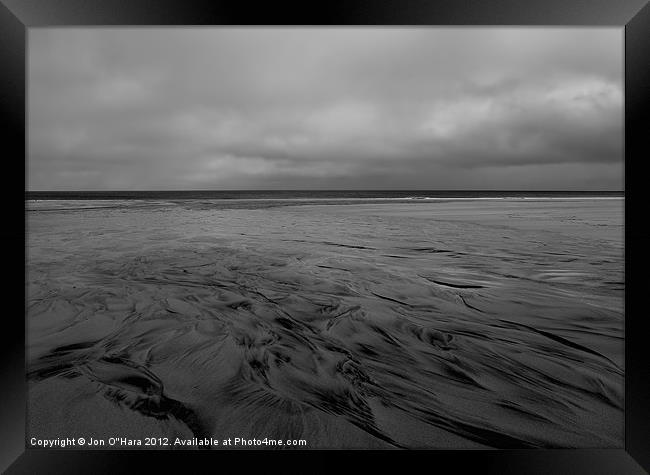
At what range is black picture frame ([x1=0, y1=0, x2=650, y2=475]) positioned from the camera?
4.73ft

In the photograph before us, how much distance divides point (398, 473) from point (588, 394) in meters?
1.16

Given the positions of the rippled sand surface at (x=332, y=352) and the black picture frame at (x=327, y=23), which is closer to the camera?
the black picture frame at (x=327, y=23)

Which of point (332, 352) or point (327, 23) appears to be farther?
point (332, 352)

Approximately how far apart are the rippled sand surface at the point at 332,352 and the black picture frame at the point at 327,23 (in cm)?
12

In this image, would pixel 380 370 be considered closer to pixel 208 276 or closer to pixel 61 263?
pixel 208 276

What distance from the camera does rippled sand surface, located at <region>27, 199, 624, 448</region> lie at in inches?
64.3

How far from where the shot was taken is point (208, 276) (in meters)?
4.10

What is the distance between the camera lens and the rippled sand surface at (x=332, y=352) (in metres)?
1.63

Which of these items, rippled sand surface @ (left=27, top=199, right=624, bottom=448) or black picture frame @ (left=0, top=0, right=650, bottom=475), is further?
rippled sand surface @ (left=27, top=199, right=624, bottom=448)

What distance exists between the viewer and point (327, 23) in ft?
5.62

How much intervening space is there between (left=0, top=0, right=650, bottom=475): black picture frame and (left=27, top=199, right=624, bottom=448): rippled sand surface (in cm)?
12

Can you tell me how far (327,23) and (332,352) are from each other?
1836 mm

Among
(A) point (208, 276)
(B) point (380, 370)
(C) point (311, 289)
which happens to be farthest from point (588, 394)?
(A) point (208, 276)

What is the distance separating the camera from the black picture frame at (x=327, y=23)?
4.73ft
